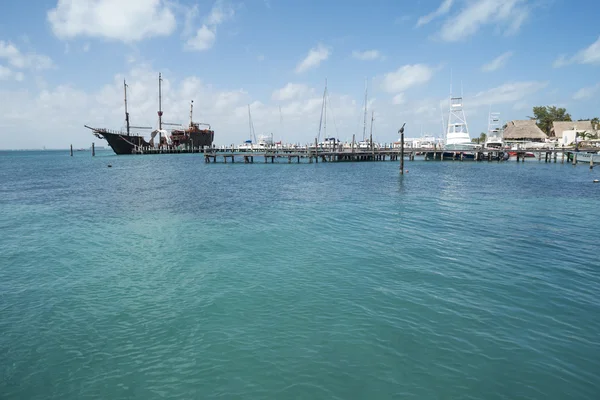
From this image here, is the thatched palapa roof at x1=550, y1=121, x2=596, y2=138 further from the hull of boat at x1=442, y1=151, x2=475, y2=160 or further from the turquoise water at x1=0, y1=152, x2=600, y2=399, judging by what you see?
the turquoise water at x1=0, y1=152, x2=600, y2=399

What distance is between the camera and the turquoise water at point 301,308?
7.16 m

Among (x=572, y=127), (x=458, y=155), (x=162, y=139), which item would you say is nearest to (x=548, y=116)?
(x=572, y=127)

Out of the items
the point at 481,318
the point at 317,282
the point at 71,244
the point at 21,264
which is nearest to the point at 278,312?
the point at 317,282

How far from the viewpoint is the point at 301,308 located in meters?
10.2

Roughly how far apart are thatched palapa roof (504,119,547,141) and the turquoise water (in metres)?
85.8

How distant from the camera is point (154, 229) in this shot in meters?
19.3

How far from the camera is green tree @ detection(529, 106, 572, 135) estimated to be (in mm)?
105188

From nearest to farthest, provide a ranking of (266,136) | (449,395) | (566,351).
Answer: (449,395)
(566,351)
(266,136)

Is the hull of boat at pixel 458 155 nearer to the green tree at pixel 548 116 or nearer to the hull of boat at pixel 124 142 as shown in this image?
the green tree at pixel 548 116

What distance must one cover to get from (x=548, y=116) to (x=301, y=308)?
126m

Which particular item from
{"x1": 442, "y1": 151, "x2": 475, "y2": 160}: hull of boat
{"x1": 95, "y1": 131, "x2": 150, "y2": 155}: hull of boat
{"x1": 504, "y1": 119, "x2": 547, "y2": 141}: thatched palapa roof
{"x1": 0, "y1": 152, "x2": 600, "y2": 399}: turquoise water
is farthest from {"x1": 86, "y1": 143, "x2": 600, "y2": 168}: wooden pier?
{"x1": 0, "y1": 152, "x2": 600, "y2": 399}: turquoise water

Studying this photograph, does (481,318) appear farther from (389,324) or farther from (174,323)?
(174,323)

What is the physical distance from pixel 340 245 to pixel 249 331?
7.86 meters

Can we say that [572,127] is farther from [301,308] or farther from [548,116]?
[301,308]
